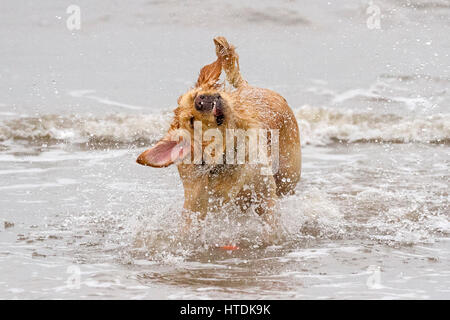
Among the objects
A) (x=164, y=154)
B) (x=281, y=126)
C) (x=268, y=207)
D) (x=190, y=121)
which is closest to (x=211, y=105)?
(x=190, y=121)

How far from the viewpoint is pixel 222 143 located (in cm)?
544

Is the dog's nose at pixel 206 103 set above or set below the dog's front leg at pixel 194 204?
above

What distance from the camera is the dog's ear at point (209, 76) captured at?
5.53 m

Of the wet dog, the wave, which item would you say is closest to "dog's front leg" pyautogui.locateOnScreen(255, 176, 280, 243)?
the wet dog

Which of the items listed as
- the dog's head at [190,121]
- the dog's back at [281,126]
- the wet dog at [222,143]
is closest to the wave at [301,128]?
the dog's back at [281,126]

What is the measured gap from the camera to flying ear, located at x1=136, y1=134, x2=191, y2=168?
5.39m

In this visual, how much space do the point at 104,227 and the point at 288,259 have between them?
5.72 feet

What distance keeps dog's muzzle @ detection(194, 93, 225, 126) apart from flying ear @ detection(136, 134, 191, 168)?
281mm

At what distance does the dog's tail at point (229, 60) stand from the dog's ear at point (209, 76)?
13.6 inches

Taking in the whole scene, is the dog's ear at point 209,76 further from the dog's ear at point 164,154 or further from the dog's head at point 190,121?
the dog's ear at point 164,154

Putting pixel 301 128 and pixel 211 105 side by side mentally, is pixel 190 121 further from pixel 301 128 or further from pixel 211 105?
pixel 301 128

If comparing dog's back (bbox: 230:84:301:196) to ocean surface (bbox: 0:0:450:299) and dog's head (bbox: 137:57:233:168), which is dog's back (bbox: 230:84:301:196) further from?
dog's head (bbox: 137:57:233:168)

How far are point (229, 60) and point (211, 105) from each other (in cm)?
106

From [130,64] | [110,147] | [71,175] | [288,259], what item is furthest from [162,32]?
[288,259]
